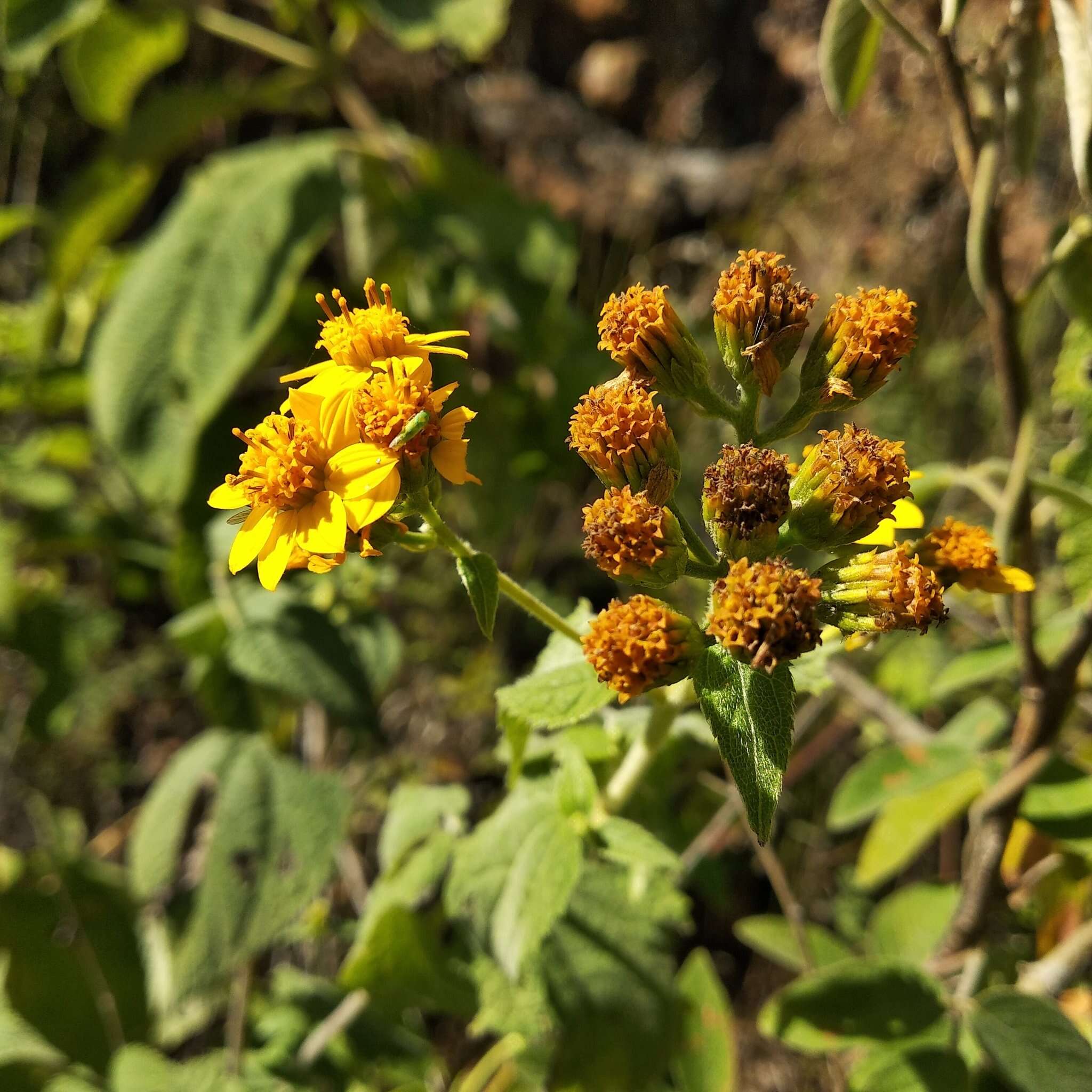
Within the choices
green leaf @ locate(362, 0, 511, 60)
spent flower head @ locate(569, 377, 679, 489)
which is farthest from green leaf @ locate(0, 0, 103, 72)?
spent flower head @ locate(569, 377, 679, 489)

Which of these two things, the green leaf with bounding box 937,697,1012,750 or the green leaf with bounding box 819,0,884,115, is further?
the green leaf with bounding box 937,697,1012,750

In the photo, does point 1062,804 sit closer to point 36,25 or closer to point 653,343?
point 653,343

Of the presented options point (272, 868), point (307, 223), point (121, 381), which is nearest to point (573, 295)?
point (307, 223)

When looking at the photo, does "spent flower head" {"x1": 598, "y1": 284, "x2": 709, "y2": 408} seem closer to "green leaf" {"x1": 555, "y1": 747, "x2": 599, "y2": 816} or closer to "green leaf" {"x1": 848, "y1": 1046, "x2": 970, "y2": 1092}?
"green leaf" {"x1": 555, "y1": 747, "x2": 599, "y2": 816}

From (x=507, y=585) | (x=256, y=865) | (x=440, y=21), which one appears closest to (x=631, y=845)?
(x=507, y=585)

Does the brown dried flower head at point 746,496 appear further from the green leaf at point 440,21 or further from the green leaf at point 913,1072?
the green leaf at point 440,21

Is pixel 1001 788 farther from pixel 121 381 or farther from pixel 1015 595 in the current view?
pixel 121 381
